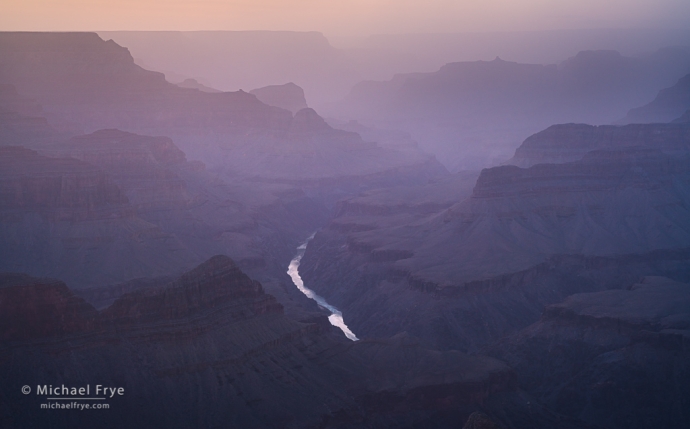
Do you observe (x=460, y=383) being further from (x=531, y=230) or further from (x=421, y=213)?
(x=421, y=213)

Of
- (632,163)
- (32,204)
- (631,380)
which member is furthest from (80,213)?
(632,163)

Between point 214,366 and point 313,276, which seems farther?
point 313,276

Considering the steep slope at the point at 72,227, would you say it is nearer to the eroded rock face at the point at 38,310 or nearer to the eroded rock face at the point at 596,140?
the eroded rock face at the point at 38,310

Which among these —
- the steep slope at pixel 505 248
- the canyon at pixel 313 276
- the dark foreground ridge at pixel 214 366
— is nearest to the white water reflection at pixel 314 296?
the canyon at pixel 313 276

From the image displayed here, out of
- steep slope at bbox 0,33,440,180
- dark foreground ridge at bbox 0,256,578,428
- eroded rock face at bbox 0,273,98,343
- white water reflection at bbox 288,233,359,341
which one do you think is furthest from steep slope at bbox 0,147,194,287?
steep slope at bbox 0,33,440,180

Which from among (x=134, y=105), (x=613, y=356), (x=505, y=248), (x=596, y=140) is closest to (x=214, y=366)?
(x=613, y=356)

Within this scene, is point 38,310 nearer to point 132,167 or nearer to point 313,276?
point 313,276
